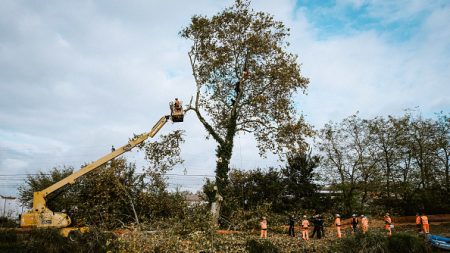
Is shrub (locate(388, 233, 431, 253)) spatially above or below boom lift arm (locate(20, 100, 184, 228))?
below

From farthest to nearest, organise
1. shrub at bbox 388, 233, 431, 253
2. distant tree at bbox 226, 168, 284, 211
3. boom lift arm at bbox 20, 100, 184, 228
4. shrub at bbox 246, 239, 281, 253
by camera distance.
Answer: distant tree at bbox 226, 168, 284, 211 → boom lift arm at bbox 20, 100, 184, 228 → shrub at bbox 246, 239, 281, 253 → shrub at bbox 388, 233, 431, 253

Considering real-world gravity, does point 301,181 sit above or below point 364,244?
above

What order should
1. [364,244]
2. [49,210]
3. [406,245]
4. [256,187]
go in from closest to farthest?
[364,244]
[406,245]
[49,210]
[256,187]

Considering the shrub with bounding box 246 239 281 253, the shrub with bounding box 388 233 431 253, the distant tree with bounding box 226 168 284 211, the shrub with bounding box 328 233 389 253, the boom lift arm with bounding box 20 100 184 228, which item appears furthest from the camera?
the distant tree with bounding box 226 168 284 211

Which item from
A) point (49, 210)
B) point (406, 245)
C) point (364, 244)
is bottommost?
point (406, 245)

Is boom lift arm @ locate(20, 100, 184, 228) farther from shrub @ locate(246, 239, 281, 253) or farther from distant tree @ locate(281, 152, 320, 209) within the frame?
distant tree @ locate(281, 152, 320, 209)

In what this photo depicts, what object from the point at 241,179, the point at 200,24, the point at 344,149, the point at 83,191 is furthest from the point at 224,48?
the point at 344,149

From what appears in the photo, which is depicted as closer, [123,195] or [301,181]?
[123,195]

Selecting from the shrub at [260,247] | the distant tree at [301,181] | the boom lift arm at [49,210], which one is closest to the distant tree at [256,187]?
the distant tree at [301,181]

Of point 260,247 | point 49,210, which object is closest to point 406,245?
point 260,247

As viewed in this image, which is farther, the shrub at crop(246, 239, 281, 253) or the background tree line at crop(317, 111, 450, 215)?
the background tree line at crop(317, 111, 450, 215)

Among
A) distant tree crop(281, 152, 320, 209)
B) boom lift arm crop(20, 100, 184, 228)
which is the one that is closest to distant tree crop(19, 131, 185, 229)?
boom lift arm crop(20, 100, 184, 228)

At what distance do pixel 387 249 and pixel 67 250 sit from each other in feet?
37.8

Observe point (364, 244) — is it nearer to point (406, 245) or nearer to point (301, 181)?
point (406, 245)
